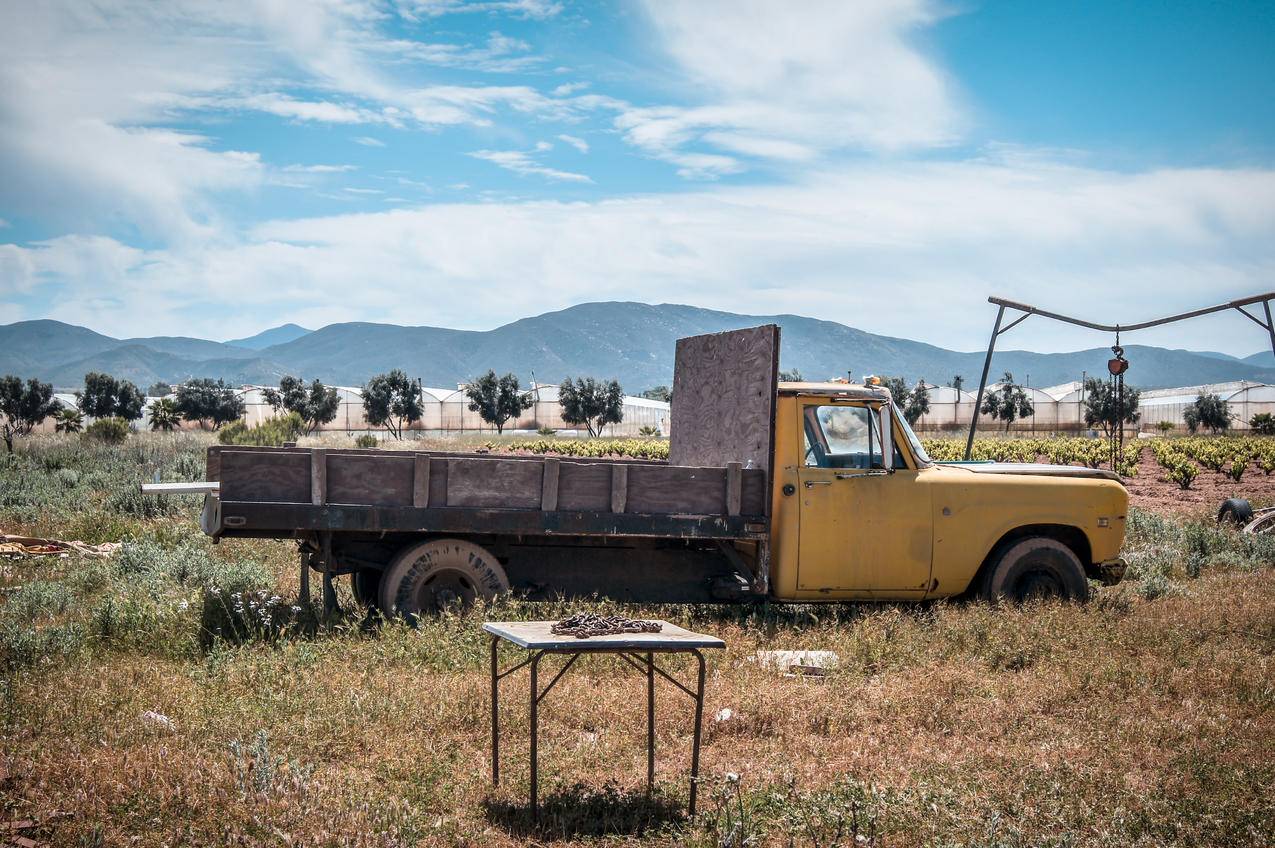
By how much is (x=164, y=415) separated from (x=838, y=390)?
54055mm

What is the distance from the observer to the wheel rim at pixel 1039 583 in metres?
9.62

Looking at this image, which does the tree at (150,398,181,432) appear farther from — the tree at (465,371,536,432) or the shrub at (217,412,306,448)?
the tree at (465,371,536,432)

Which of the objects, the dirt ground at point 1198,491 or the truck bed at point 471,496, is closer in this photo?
the truck bed at point 471,496

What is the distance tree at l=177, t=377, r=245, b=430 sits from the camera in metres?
66.1

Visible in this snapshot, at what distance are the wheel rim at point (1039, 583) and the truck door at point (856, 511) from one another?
1044 mm

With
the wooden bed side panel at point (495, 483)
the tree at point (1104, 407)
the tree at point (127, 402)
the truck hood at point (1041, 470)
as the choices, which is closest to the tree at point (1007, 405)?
the tree at point (1104, 407)

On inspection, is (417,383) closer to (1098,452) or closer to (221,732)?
(1098,452)

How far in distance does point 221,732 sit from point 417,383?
69048mm

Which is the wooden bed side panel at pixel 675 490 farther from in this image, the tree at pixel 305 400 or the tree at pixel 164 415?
the tree at pixel 305 400

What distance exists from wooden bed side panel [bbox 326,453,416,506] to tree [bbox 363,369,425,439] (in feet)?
201

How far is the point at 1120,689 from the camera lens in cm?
730

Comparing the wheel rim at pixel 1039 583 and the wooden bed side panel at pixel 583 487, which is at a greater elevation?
the wooden bed side panel at pixel 583 487

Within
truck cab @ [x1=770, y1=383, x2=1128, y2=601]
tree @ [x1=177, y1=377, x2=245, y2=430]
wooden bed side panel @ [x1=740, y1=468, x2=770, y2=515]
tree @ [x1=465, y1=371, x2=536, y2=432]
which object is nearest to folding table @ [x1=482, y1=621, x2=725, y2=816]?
wooden bed side panel @ [x1=740, y1=468, x2=770, y2=515]

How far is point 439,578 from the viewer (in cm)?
862
